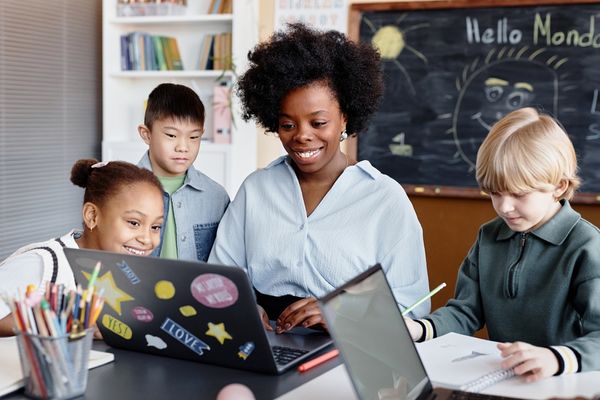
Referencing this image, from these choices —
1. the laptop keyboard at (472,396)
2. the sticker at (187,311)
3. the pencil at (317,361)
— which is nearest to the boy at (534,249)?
the pencil at (317,361)

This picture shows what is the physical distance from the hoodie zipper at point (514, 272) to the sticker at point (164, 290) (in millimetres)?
804

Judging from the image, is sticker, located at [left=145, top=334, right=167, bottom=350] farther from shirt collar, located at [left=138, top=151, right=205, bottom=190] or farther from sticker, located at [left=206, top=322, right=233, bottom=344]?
shirt collar, located at [left=138, top=151, right=205, bottom=190]

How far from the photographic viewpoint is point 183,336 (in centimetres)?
→ 135

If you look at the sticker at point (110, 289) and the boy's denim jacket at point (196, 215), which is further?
the boy's denim jacket at point (196, 215)

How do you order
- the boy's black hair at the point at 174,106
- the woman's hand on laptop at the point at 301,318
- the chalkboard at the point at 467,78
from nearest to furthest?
1. the woman's hand on laptop at the point at 301,318
2. the boy's black hair at the point at 174,106
3. the chalkboard at the point at 467,78

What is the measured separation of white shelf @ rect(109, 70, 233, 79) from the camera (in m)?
4.10

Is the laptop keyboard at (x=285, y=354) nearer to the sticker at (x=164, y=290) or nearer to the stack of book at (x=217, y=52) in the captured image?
the sticker at (x=164, y=290)

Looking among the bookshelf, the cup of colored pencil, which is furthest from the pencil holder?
the bookshelf

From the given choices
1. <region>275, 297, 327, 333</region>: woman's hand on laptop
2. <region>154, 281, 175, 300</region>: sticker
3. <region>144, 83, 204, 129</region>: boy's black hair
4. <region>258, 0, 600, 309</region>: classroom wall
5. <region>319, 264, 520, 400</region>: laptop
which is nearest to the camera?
<region>319, 264, 520, 400</region>: laptop

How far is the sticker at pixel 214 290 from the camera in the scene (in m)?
1.24

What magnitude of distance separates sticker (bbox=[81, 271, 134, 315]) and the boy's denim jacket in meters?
0.77

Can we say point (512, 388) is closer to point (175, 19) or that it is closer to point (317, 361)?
point (317, 361)

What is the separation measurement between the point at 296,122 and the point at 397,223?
13.9 inches

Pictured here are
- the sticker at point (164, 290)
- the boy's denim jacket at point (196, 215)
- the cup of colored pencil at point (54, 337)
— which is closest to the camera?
the cup of colored pencil at point (54, 337)
